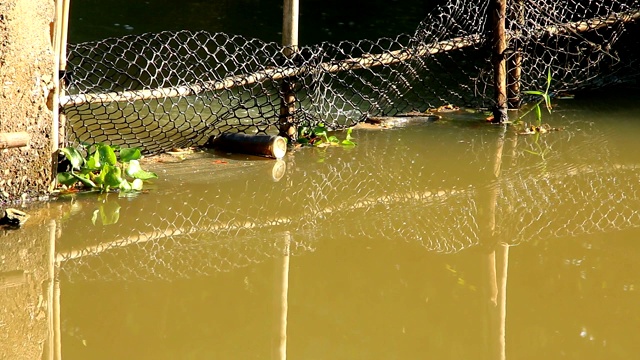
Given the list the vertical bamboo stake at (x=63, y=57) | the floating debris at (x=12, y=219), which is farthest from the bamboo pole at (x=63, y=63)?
the floating debris at (x=12, y=219)

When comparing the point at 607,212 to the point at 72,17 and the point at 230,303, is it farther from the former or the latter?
the point at 72,17

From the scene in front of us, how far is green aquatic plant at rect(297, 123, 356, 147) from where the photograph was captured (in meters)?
5.60

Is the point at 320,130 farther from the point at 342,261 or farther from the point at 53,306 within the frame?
the point at 53,306

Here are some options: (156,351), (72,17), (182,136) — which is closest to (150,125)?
(182,136)

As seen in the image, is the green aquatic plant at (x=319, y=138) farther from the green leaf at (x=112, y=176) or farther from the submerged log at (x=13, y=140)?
the submerged log at (x=13, y=140)

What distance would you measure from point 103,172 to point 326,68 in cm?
163

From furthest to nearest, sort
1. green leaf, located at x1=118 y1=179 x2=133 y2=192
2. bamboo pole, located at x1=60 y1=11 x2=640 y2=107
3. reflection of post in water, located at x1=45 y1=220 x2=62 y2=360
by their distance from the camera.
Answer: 1. bamboo pole, located at x1=60 y1=11 x2=640 y2=107
2. green leaf, located at x1=118 y1=179 x2=133 y2=192
3. reflection of post in water, located at x1=45 y1=220 x2=62 y2=360

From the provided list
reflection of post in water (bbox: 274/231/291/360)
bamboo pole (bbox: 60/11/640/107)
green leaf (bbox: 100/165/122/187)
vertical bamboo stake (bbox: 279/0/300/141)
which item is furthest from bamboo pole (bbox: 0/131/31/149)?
vertical bamboo stake (bbox: 279/0/300/141)

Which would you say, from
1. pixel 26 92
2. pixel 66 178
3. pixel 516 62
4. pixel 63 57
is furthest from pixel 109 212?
pixel 516 62

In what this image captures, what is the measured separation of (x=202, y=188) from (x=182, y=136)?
1.12m

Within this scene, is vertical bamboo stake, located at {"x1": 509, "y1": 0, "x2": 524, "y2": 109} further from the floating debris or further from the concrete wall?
the floating debris

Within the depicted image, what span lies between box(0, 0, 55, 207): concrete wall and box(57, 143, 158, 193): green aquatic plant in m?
0.13

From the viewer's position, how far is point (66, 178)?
14.7 ft

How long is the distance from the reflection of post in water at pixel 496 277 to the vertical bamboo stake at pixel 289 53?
1.32 meters
